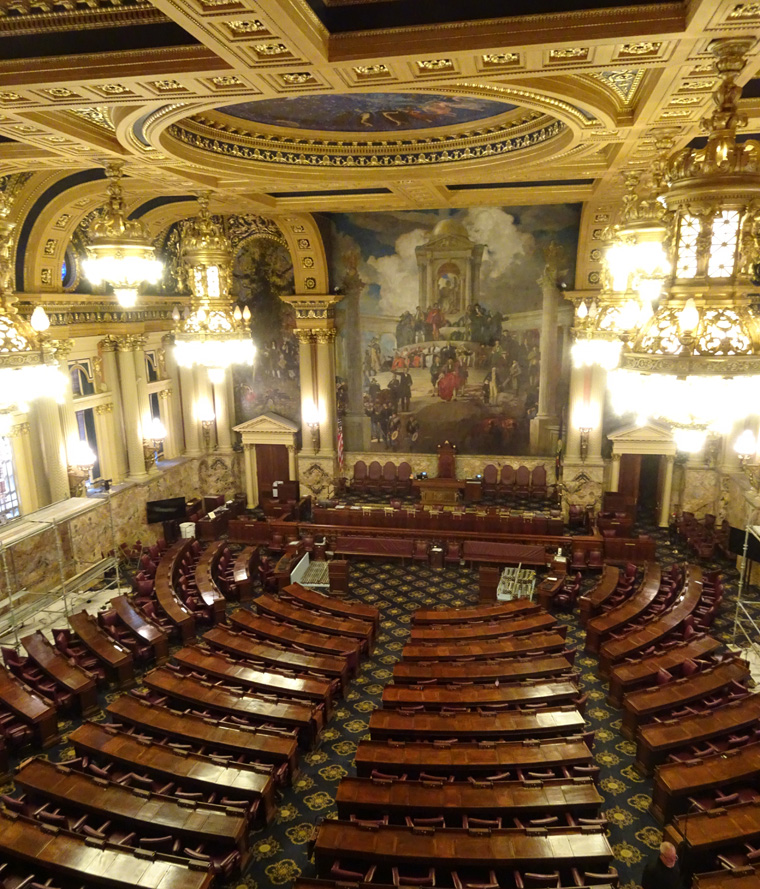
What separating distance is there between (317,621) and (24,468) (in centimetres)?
798

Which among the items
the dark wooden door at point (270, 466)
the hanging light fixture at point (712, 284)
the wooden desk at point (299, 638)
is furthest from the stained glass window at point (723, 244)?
the dark wooden door at point (270, 466)

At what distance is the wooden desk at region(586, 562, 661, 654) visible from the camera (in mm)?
12562

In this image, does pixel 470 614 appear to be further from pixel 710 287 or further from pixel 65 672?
pixel 710 287

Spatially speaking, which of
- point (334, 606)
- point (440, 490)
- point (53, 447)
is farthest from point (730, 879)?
point (53, 447)

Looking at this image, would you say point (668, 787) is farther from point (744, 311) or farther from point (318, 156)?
point (318, 156)

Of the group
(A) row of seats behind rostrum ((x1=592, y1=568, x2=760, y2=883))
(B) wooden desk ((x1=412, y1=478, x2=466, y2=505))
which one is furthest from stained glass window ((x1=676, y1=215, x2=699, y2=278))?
(B) wooden desk ((x1=412, y1=478, x2=466, y2=505))

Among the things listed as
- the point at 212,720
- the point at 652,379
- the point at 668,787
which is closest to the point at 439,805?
the point at 668,787

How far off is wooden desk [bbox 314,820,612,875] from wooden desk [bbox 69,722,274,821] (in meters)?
1.33

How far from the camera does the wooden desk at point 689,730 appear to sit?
8852mm

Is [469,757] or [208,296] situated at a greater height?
[208,296]

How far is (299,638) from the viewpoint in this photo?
1199cm

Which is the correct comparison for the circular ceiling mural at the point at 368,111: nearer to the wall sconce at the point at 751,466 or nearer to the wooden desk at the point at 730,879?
the wall sconce at the point at 751,466

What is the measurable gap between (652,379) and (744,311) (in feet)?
2.56

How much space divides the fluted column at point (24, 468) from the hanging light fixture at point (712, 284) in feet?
46.3
